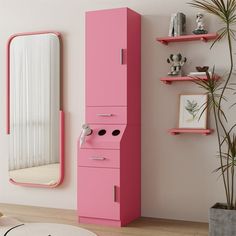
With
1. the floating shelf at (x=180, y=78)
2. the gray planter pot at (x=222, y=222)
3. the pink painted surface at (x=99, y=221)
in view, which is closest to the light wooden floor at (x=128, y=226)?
the pink painted surface at (x=99, y=221)

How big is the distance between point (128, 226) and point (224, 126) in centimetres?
124

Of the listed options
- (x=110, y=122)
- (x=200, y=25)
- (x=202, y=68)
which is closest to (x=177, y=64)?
(x=202, y=68)

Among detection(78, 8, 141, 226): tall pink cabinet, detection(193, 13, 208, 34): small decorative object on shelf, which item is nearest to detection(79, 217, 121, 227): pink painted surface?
detection(78, 8, 141, 226): tall pink cabinet

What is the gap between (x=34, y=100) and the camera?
201 inches

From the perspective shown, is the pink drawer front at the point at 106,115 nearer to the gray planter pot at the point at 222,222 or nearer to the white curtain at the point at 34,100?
the white curtain at the point at 34,100

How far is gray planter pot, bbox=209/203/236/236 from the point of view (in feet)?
12.1

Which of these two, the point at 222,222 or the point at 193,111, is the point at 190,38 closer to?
the point at 193,111

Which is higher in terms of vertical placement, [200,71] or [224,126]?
[200,71]

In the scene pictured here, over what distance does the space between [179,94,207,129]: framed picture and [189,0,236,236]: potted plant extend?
0.20ft

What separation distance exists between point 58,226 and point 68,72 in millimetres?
2380

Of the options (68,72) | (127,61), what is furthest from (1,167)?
(127,61)

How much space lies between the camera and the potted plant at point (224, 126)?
12.3 ft

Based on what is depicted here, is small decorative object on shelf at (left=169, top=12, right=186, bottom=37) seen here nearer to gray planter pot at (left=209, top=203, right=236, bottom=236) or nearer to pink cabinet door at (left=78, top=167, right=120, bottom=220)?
pink cabinet door at (left=78, top=167, right=120, bottom=220)

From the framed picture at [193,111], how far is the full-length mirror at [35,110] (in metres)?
1.30
